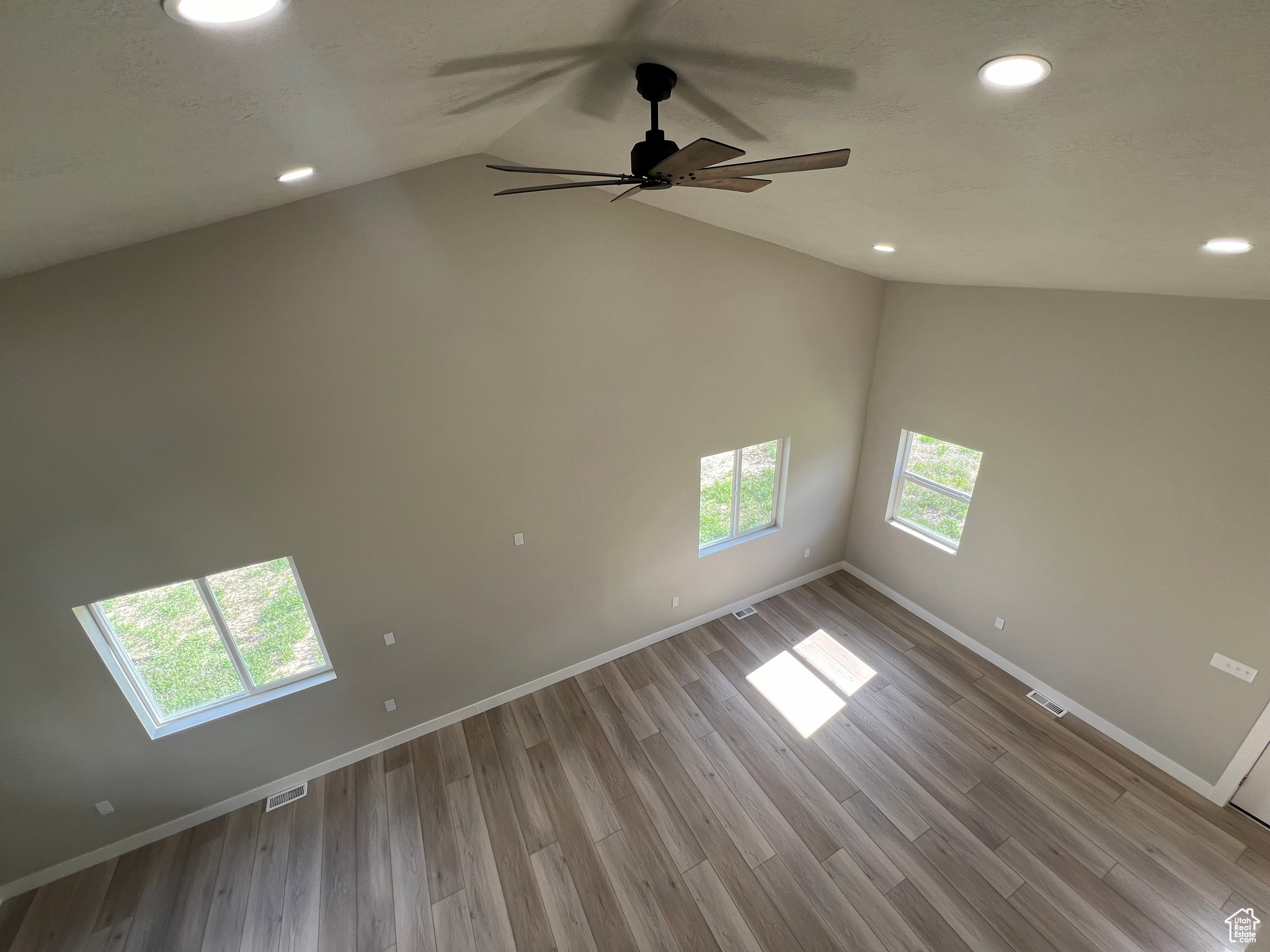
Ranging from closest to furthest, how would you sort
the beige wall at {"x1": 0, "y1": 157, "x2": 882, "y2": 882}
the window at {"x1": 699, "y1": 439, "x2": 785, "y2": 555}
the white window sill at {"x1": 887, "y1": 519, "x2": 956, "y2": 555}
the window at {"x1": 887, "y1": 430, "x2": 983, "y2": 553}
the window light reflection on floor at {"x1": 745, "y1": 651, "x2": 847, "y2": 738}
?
1. the beige wall at {"x1": 0, "y1": 157, "x2": 882, "y2": 882}
2. the window light reflection on floor at {"x1": 745, "y1": 651, "x2": 847, "y2": 738}
3. the window at {"x1": 887, "y1": 430, "x2": 983, "y2": 553}
4. the window at {"x1": 699, "y1": 439, "x2": 785, "y2": 555}
5. the white window sill at {"x1": 887, "y1": 519, "x2": 956, "y2": 555}

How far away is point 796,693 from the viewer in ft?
15.2

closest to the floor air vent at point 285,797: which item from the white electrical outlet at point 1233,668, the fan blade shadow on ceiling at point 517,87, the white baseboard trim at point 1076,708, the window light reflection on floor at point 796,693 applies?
the window light reflection on floor at point 796,693

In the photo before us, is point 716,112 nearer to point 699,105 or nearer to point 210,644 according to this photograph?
point 699,105

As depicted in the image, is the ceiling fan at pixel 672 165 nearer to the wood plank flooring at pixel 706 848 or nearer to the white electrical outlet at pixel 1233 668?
the wood plank flooring at pixel 706 848

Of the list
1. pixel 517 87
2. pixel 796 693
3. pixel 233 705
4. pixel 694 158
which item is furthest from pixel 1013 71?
pixel 233 705

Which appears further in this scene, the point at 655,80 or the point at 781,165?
the point at 655,80

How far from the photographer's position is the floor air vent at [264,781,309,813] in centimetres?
380

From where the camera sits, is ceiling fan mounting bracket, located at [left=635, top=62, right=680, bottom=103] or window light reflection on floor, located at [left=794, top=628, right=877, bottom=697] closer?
ceiling fan mounting bracket, located at [left=635, top=62, right=680, bottom=103]

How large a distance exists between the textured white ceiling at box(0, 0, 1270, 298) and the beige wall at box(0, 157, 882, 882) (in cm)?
42

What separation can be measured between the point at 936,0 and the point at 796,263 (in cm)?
351

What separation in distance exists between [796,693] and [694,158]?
4.42 m

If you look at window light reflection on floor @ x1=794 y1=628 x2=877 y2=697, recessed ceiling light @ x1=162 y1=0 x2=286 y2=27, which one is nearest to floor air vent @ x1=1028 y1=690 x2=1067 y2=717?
window light reflection on floor @ x1=794 y1=628 x2=877 y2=697

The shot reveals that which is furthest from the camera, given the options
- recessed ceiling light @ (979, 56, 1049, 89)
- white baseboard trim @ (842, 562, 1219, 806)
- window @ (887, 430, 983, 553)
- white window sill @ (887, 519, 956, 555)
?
white window sill @ (887, 519, 956, 555)

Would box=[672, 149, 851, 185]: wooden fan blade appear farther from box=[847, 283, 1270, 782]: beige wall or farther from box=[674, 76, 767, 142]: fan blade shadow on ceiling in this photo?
box=[847, 283, 1270, 782]: beige wall
